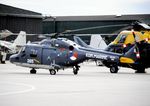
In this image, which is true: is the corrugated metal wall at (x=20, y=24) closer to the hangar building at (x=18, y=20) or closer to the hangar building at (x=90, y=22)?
the hangar building at (x=18, y=20)

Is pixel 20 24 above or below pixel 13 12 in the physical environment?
below

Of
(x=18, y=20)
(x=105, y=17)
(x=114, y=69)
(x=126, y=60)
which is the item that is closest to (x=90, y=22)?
(x=105, y=17)

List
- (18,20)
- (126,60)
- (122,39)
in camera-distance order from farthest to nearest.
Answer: (18,20) → (122,39) → (126,60)

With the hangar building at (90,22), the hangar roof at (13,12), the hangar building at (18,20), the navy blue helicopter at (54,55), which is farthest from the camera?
the hangar building at (90,22)

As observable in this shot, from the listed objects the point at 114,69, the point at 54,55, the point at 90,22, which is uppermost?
the point at 90,22

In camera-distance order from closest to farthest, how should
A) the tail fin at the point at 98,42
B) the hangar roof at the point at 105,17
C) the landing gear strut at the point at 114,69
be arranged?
the landing gear strut at the point at 114,69 < the tail fin at the point at 98,42 < the hangar roof at the point at 105,17

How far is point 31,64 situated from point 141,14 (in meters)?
88.9

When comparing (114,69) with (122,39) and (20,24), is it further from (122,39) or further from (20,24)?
(20,24)

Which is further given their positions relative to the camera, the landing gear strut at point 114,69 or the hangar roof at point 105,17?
the hangar roof at point 105,17

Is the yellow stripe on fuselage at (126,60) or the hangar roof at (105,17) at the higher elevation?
the hangar roof at (105,17)

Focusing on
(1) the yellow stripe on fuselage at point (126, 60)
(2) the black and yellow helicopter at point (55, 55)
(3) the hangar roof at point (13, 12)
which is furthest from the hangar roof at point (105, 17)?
(2) the black and yellow helicopter at point (55, 55)

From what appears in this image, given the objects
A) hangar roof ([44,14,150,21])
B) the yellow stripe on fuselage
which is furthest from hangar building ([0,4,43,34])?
the yellow stripe on fuselage

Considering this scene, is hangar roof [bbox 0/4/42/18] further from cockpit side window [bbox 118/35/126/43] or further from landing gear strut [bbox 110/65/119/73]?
landing gear strut [bbox 110/65/119/73]

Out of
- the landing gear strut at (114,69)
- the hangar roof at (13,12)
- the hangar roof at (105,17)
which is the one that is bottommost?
the landing gear strut at (114,69)
